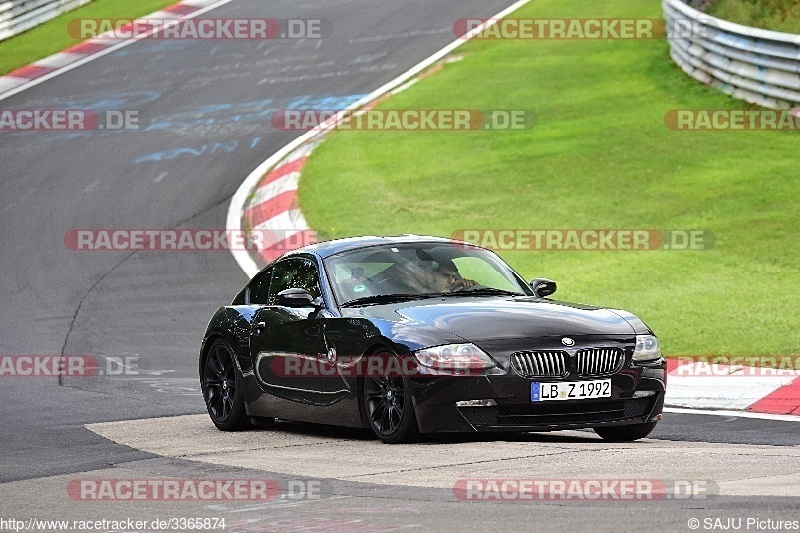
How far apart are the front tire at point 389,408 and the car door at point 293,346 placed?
278 millimetres

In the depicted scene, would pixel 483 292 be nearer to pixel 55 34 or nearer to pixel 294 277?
pixel 294 277

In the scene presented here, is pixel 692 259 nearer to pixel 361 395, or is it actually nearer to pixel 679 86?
pixel 361 395

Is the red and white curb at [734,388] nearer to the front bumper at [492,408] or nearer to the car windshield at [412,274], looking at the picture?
the car windshield at [412,274]

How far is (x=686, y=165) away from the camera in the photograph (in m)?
19.9

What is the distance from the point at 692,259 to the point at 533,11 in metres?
16.8

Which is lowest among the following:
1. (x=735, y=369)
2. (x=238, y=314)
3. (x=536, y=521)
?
(x=735, y=369)

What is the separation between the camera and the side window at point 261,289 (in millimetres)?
11156

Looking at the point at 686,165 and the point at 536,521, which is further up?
the point at 536,521

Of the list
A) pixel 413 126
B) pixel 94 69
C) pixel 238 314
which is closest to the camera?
pixel 238 314

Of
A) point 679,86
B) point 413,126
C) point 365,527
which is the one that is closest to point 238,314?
point 365,527

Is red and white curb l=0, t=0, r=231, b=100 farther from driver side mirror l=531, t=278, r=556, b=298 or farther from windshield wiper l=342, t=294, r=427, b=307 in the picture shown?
driver side mirror l=531, t=278, r=556, b=298

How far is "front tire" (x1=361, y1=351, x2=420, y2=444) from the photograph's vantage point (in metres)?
9.01

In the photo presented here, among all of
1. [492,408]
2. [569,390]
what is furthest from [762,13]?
[492,408]

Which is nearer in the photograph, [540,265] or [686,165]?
[540,265]
